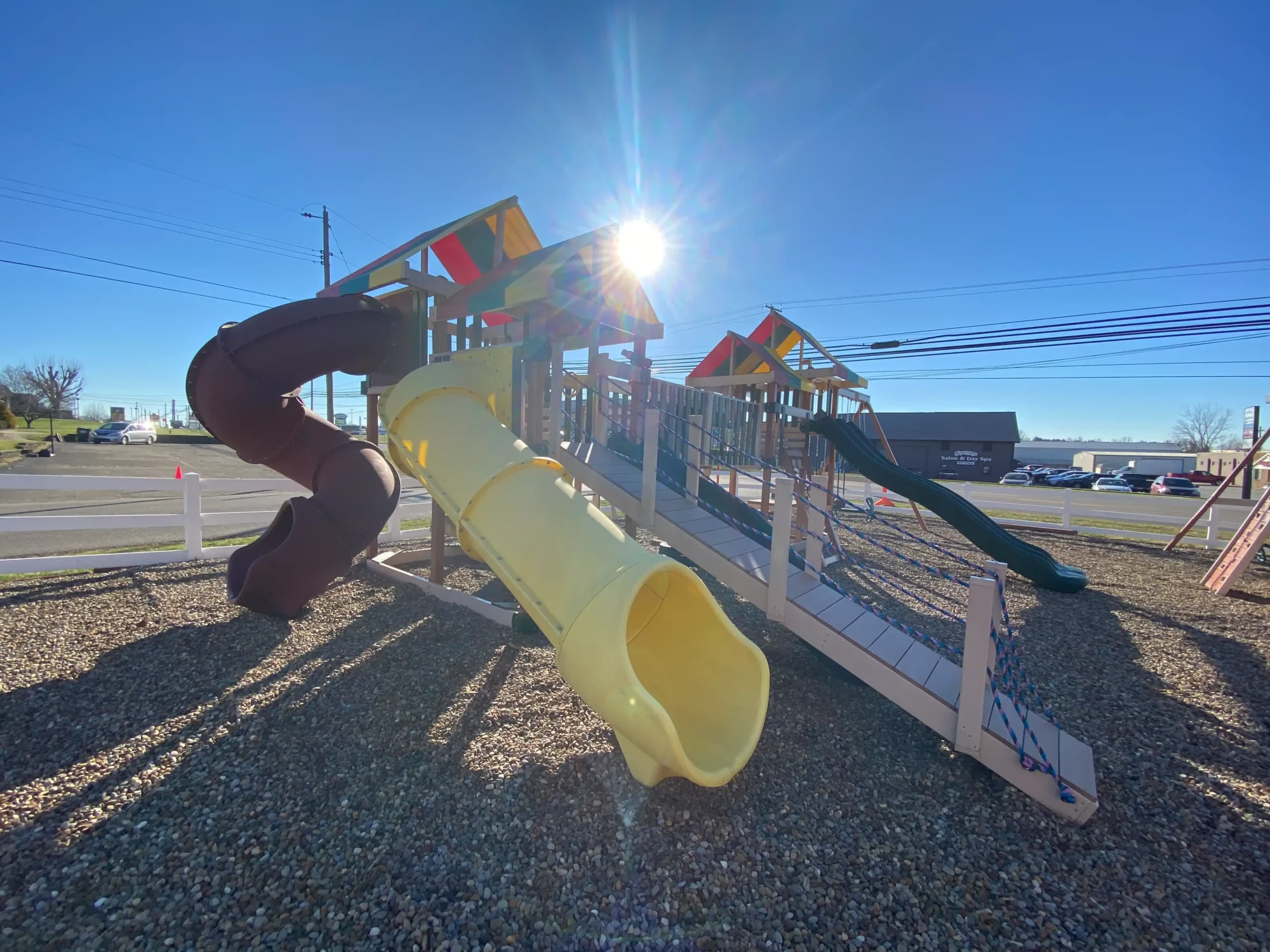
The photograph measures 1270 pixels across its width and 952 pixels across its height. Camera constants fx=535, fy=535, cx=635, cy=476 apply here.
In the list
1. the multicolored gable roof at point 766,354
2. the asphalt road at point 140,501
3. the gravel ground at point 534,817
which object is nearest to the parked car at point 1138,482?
the asphalt road at point 140,501

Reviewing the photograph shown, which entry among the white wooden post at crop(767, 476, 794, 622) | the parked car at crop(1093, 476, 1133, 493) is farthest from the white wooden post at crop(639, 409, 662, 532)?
the parked car at crop(1093, 476, 1133, 493)

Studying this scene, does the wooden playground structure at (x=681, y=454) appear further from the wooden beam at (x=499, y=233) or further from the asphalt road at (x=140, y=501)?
the asphalt road at (x=140, y=501)

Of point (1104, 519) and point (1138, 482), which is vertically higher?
point (1104, 519)

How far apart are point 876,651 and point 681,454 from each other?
11.6 feet

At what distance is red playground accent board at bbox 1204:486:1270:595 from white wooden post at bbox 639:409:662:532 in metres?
8.49

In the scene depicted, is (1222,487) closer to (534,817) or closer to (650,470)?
(650,470)

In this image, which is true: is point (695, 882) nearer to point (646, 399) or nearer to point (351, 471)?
point (351, 471)

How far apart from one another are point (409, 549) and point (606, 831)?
615cm

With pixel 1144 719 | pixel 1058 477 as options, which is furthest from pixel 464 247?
pixel 1058 477

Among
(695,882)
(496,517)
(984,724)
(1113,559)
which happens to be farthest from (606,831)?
(1113,559)

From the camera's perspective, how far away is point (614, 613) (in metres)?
2.65

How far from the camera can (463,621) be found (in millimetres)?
5395

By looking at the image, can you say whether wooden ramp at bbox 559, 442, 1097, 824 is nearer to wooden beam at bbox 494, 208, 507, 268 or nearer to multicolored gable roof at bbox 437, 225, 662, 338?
multicolored gable roof at bbox 437, 225, 662, 338

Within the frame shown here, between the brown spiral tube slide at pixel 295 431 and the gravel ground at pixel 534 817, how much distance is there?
0.69 metres
